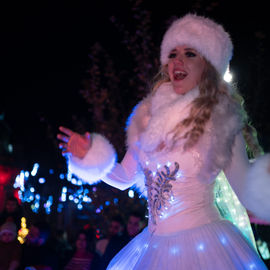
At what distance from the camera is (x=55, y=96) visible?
11.7m

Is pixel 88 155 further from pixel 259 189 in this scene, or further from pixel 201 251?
pixel 259 189

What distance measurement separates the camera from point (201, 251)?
2.15 meters

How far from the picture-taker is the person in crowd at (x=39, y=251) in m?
5.50

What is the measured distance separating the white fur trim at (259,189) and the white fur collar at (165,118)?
524mm

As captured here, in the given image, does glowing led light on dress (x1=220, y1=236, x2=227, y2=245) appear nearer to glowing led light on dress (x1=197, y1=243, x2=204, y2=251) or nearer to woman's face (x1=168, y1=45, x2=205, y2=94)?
glowing led light on dress (x1=197, y1=243, x2=204, y2=251)

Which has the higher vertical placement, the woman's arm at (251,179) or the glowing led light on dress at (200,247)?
the woman's arm at (251,179)

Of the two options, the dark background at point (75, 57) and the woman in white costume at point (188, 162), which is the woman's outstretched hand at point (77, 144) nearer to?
the woman in white costume at point (188, 162)

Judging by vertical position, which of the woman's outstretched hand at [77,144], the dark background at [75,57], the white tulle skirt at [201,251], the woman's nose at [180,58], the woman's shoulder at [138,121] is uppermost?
the dark background at [75,57]

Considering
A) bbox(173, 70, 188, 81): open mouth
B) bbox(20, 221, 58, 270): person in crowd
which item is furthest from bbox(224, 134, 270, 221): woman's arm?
bbox(20, 221, 58, 270): person in crowd

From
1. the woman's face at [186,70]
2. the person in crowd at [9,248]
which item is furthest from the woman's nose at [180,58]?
the person in crowd at [9,248]

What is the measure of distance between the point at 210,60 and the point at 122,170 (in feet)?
3.08

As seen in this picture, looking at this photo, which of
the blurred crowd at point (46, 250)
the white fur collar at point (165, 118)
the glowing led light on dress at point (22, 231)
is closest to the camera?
the white fur collar at point (165, 118)

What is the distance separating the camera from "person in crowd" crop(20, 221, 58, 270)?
5.50m

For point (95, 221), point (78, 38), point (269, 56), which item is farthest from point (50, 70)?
point (269, 56)
